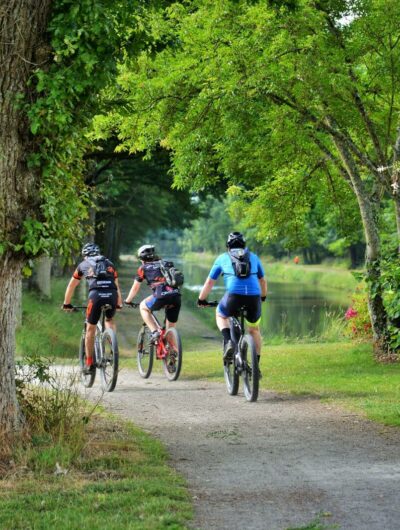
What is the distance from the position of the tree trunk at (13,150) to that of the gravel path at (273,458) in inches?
64.1

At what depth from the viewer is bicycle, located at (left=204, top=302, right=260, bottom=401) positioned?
10.9 m

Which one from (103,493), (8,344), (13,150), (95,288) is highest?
(13,150)

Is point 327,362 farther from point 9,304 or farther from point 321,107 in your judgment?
point 9,304

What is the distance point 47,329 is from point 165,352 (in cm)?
1045

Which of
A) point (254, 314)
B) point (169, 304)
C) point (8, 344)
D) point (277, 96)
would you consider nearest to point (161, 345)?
point (169, 304)

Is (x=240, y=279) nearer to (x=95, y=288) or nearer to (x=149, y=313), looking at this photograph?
(x=95, y=288)

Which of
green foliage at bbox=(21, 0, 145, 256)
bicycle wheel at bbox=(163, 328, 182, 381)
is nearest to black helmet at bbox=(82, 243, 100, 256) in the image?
bicycle wheel at bbox=(163, 328, 182, 381)

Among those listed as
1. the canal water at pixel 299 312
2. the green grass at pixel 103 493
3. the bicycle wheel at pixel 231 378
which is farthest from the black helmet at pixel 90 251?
the canal water at pixel 299 312

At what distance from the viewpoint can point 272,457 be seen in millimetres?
7773

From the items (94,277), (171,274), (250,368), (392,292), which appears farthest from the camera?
(171,274)

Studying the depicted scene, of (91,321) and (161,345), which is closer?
(91,321)

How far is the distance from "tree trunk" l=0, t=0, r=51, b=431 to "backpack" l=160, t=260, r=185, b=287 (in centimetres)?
523

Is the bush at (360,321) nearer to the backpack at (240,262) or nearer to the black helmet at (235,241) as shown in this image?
the black helmet at (235,241)

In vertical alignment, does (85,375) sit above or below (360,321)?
below
